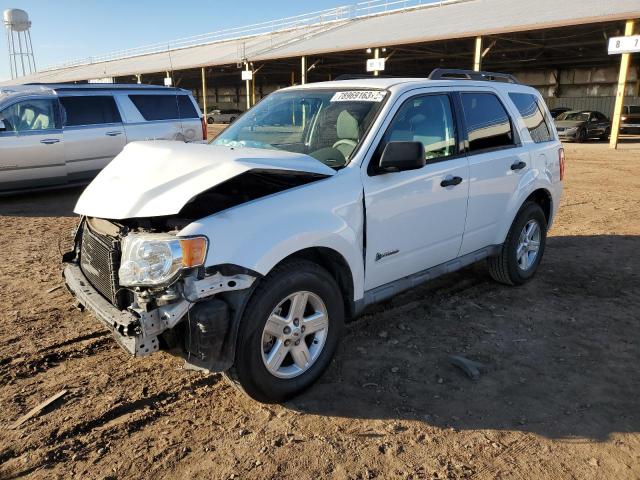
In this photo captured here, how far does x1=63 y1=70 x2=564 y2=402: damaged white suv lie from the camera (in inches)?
104

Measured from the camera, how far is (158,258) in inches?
104

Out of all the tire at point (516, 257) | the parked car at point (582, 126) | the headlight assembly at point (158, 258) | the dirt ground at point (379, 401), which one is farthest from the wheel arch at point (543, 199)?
the parked car at point (582, 126)

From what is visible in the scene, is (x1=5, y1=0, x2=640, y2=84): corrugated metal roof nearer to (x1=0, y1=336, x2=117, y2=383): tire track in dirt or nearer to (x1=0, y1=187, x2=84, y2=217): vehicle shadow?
(x1=0, y1=187, x2=84, y2=217): vehicle shadow

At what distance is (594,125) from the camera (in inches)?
912

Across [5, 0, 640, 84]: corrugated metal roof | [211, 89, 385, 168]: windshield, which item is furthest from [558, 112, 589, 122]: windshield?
[211, 89, 385, 168]: windshield

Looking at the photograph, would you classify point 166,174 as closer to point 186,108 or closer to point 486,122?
point 486,122

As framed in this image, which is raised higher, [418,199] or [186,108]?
[186,108]

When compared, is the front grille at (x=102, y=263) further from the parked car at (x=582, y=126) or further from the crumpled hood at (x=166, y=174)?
the parked car at (x=582, y=126)

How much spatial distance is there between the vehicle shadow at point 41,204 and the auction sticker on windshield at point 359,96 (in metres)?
6.05

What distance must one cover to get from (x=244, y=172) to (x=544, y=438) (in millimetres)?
2246

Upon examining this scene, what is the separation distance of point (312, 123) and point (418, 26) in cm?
2323

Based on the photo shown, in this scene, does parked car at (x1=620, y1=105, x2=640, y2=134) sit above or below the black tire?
above

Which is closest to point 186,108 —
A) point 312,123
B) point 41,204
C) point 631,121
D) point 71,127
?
point 71,127

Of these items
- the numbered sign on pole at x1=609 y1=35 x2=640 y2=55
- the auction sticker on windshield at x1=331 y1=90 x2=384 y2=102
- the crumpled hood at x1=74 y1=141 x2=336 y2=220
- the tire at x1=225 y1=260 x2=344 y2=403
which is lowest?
the tire at x1=225 y1=260 x2=344 y2=403
